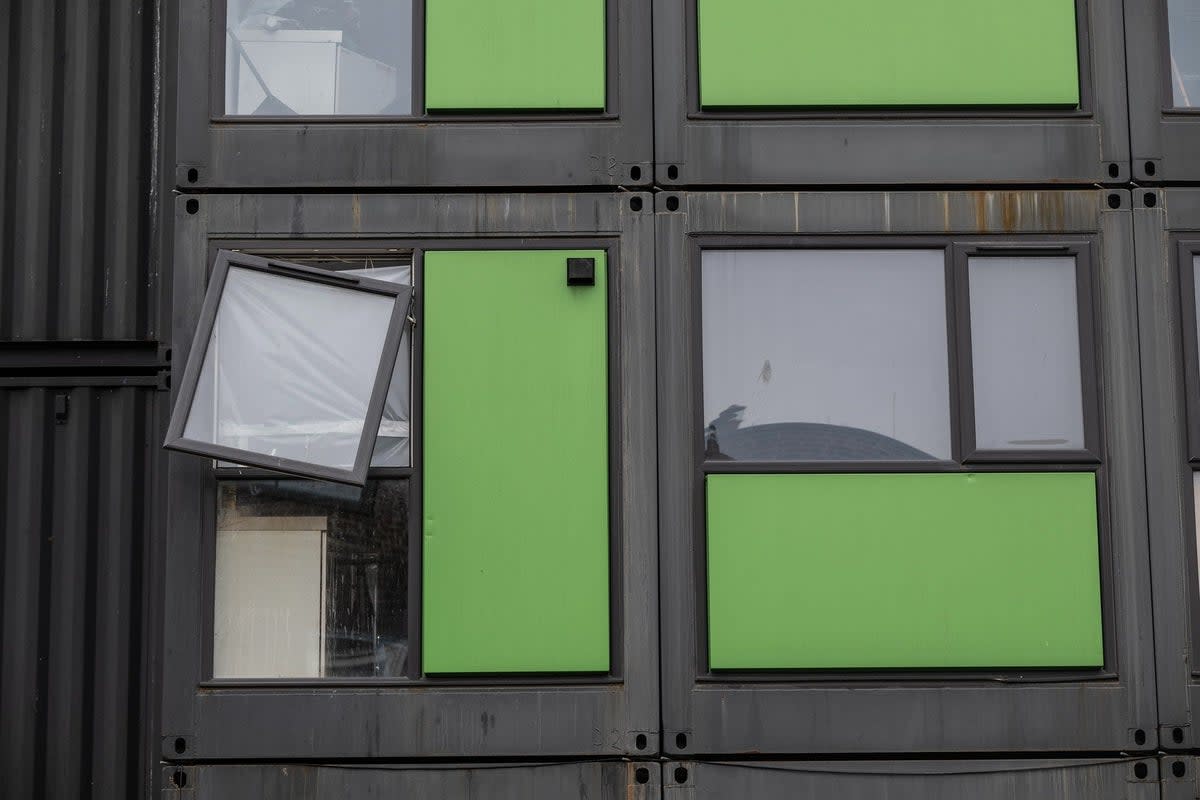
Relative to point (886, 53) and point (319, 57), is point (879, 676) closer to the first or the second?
point (886, 53)

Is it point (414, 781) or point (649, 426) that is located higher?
point (649, 426)

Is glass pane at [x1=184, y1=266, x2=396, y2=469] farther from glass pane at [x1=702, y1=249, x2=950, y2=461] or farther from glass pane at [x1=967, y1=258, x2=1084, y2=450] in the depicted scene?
glass pane at [x1=967, y1=258, x2=1084, y2=450]

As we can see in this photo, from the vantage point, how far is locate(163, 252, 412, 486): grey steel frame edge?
7891 millimetres

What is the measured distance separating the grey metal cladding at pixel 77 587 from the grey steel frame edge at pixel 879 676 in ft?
11.3

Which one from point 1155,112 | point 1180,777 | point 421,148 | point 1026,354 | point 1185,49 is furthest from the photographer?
point 1185,49

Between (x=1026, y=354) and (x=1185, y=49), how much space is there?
2323 millimetres

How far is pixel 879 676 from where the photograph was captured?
8.08m

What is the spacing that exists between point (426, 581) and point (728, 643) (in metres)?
1.81

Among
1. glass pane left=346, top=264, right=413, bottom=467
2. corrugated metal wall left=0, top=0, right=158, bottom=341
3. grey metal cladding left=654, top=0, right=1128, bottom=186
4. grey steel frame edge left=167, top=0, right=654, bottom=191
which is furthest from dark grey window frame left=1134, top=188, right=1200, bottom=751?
corrugated metal wall left=0, top=0, right=158, bottom=341

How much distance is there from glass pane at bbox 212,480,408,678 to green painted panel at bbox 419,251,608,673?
0.27m

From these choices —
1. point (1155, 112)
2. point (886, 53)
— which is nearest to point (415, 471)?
point (886, 53)

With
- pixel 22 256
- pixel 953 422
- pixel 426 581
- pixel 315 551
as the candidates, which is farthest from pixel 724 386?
pixel 22 256

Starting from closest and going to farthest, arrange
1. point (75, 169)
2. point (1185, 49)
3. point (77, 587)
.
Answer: point (1185, 49), point (77, 587), point (75, 169)

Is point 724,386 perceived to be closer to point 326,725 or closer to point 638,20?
point 638,20
